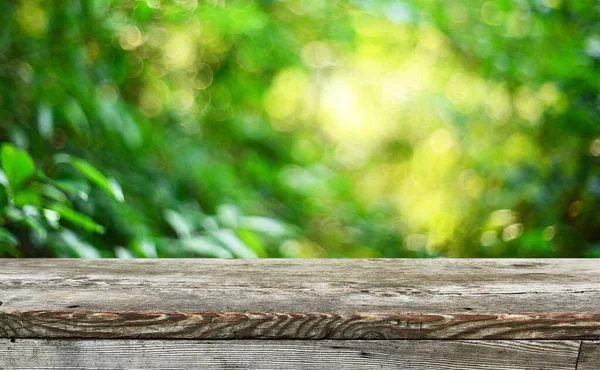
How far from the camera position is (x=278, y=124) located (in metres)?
2.12

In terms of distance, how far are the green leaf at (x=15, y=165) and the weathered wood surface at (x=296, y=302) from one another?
12cm

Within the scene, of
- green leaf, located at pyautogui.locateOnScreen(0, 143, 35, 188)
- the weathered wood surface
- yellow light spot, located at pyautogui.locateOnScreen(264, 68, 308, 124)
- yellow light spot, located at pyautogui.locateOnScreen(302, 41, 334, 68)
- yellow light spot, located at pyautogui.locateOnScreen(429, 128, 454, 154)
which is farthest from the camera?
yellow light spot, located at pyautogui.locateOnScreen(429, 128, 454, 154)

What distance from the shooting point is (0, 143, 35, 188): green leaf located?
27.9 inches

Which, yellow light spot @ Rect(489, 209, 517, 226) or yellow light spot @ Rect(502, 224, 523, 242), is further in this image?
yellow light spot @ Rect(489, 209, 517, 226)

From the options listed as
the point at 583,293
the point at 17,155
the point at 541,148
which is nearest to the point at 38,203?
the point at 17,155

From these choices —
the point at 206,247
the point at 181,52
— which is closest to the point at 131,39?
the point at 181,52

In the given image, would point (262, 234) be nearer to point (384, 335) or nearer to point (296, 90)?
point (296, 90)

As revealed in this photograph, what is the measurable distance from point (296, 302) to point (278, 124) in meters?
1.65

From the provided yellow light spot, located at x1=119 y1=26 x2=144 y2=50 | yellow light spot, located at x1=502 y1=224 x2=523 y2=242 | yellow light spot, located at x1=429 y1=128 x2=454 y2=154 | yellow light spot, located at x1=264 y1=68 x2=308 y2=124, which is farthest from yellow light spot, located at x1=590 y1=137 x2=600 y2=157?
yellow light spot, located at x1=119 y1=26 x2=144 y2=50

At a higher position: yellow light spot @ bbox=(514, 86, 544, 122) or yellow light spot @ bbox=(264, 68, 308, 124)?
yellow light spot @ bbox=(264, 68, 308, 124)

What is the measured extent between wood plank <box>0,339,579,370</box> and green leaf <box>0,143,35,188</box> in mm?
299

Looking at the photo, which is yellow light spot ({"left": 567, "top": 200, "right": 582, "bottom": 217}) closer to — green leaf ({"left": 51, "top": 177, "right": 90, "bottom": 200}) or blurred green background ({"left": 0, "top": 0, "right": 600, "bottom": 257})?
blurred green background ({"left": 0, "top": 0, "right": 600, "bottom": 257})

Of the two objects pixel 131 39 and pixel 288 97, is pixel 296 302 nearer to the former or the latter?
pixel 131 39

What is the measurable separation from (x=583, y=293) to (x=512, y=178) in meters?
1.04
